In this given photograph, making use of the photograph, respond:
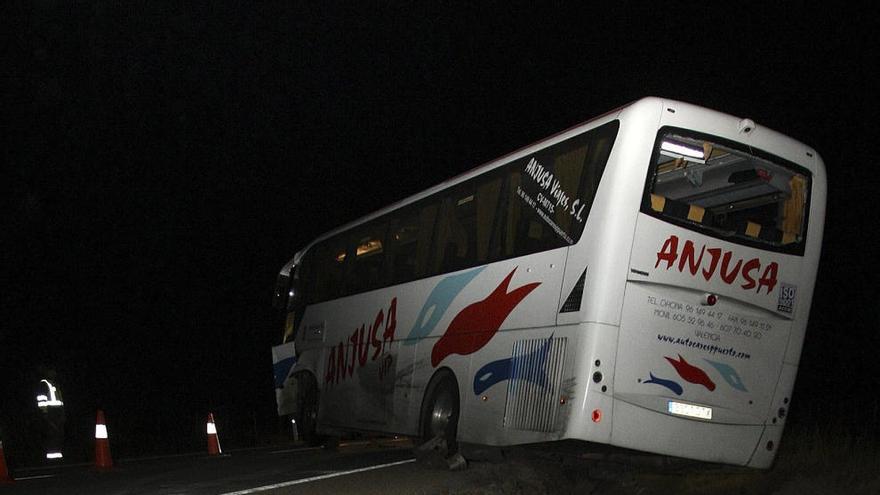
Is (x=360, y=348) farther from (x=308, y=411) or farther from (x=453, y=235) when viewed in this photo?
(x=453, y=235)

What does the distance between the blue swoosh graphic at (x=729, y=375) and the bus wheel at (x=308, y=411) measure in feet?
28.4

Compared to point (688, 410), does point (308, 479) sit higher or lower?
lower

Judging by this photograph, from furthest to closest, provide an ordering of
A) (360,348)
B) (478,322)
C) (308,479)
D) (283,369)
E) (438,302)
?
1. (283,369)
2. (360,348)
3. (438,302)
4. (478,322)
5. (308,479)

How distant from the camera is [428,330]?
12.2 metres

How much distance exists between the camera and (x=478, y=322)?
1088cm

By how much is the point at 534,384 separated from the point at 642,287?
1.49 meters

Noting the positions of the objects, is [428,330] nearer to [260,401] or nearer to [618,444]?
[618,444]

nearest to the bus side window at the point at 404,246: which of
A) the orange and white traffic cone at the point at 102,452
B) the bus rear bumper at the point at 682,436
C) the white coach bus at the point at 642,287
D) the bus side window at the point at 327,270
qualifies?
the white coach bus at the point at 642,287

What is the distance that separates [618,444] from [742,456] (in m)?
1.41

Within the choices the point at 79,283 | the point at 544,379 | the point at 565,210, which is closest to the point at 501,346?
the point at 544,379

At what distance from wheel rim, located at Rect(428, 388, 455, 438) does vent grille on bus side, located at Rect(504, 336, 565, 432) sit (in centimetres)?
172

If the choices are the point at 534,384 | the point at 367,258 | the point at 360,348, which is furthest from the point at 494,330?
the point at 367,258

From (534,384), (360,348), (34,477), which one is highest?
(534,384)

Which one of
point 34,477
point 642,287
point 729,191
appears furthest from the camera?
point 34,477
